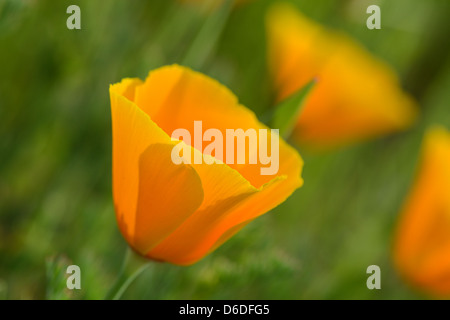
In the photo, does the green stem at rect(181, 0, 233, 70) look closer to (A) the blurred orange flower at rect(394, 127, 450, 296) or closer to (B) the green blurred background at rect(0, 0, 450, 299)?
(B) the green blurred background at rect(0, 0, 450, 299)

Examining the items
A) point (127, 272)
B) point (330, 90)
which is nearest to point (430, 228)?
point (330, 90)

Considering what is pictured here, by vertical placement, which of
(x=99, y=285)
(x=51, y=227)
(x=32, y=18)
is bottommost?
(x=99, y=285)

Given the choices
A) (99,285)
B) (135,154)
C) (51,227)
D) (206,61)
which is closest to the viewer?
(135,154)

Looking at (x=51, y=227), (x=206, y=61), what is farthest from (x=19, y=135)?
(x=206, y=61)

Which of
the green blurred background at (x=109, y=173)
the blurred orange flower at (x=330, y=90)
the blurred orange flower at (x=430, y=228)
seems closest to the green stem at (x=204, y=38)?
→ the green blurred background at (x=109, y=173)

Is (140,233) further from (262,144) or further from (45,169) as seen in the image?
(45,169)

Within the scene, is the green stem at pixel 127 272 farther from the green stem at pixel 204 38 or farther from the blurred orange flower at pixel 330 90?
the blurred orange flower at pixel 330 90

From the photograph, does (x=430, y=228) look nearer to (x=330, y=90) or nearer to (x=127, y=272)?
(x=330, y=90)
